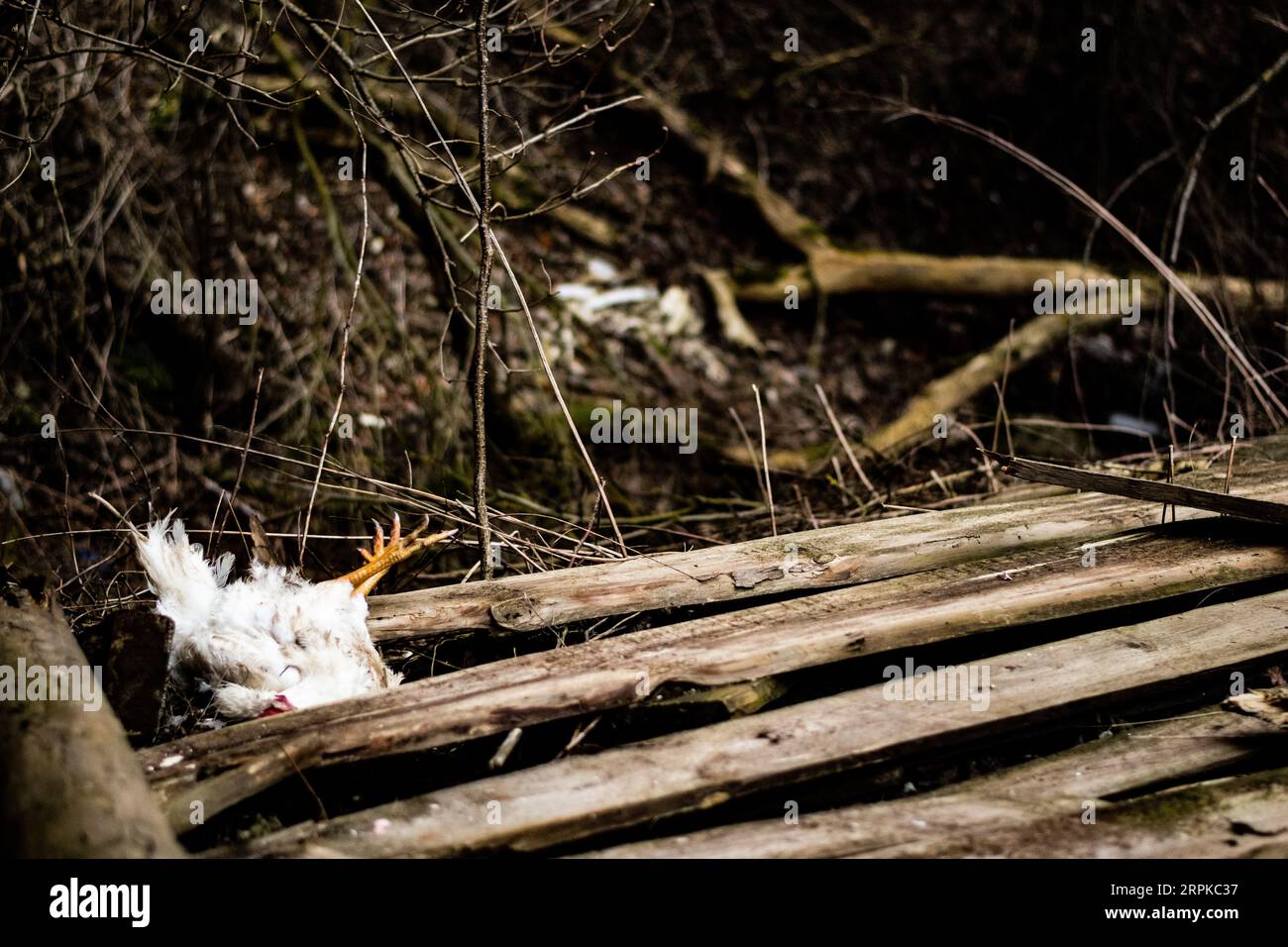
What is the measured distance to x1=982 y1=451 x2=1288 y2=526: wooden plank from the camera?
2148 millimetres

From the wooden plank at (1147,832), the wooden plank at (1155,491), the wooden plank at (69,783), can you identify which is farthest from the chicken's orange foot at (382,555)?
the wooden plank at (1155,491)

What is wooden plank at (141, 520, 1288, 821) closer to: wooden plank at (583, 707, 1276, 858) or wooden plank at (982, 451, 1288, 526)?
wooden plank at (982, 451, 1288, 526)

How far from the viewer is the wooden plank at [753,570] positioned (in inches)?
78.7

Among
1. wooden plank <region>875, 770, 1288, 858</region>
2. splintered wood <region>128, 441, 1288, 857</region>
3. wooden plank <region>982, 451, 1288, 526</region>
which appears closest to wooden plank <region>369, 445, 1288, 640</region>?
splintered wood <region>128, 441, 1288, 857</region>

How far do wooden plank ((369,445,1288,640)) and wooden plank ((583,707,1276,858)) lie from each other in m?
0.55

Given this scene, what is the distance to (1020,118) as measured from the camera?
6.56 meters

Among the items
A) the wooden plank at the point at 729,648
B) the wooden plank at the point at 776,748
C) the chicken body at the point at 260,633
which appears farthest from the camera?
the chicken body at the point at 260,633

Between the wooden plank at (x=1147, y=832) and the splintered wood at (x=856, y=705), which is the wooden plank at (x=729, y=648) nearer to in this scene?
the splintered wood at (x=856, y=705)

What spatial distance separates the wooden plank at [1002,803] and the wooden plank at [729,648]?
0.29 metres

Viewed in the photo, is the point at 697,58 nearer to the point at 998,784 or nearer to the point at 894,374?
the point at 894,374

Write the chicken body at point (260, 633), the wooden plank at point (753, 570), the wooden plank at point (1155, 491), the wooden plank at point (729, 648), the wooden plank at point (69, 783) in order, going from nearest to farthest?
the wooden plank at point (69, 783), the wooden plank at point (729, 648), the chicken body at point (260, 633), the wooden plank at point (753, 570), the wooden plank at point (1155, 491)

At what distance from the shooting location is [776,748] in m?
1.62

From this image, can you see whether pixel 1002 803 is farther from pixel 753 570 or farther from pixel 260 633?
pixel 260 633

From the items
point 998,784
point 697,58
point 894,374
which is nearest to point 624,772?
point 998,784
